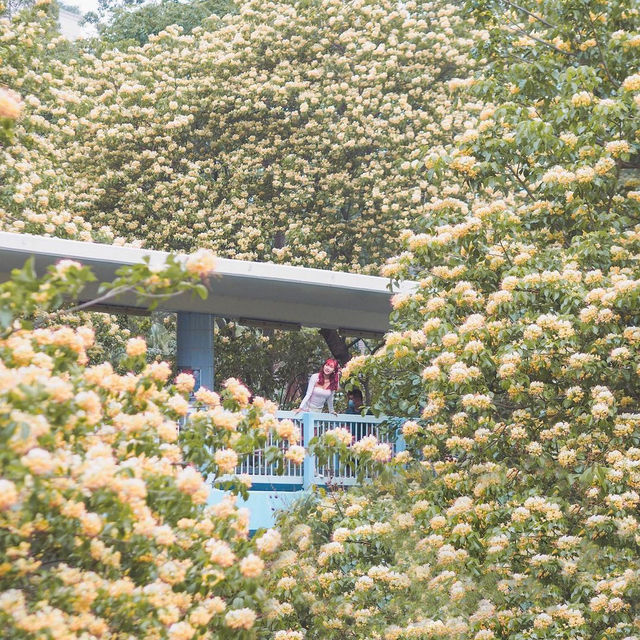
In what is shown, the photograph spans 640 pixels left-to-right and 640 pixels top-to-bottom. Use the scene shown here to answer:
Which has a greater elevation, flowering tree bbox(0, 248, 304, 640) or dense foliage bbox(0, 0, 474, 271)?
dense foliage bbox(0, 0, 474, 271)

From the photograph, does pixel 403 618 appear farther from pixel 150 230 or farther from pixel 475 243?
pixel 150 230

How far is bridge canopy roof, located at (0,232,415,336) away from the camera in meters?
9.65

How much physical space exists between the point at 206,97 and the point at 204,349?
5.83m

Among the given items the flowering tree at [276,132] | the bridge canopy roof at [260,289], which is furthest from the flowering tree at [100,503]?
the flowering tree at [276,132]

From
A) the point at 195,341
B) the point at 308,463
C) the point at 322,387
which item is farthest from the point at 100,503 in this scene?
the point at 195,341

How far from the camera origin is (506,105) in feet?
28.2

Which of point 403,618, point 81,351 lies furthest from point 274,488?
point 81,351

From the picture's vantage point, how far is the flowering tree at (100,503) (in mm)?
3492

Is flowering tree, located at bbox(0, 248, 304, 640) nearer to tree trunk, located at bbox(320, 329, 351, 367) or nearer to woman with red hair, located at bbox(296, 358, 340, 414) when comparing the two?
woman with red hair, located at bbox(296, 358, 340, 414)

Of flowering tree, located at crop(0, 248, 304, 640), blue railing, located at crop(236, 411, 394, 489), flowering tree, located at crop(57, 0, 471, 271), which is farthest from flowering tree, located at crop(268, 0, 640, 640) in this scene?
flowering tree, located at crop(57, 0, 471, 271)

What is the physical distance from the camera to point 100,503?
384cm

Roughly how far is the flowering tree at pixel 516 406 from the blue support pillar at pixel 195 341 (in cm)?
451

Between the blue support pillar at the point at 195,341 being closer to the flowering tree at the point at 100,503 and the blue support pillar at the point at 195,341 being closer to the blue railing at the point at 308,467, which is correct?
Answer: the blue railing at the point at 308,467

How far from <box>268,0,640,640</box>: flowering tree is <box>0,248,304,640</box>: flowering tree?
2.17 m
